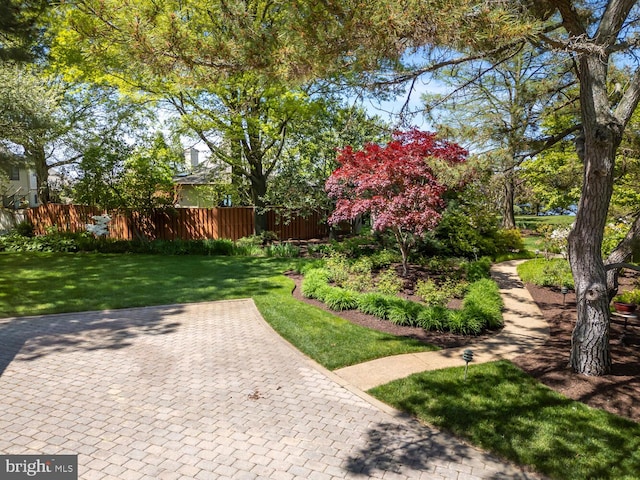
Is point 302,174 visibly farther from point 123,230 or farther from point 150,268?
point 123,230

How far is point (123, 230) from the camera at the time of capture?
1820 cm

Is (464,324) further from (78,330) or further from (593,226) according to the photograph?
(78,330)

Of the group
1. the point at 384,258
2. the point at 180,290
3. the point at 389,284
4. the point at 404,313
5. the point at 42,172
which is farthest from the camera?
the point at 42,172

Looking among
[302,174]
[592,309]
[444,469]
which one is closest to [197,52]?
[444,469]

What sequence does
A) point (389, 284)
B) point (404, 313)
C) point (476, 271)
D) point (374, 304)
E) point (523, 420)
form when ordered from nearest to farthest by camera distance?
1. point (523, 420)
2. point (404, 313)
3. point (374, 304)
4. point (389, 284)
5. point (476, 271)

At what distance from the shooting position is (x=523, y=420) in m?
4.23

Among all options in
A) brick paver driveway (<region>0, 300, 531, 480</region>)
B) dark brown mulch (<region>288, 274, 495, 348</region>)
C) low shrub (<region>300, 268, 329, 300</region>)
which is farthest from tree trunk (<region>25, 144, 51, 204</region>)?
dark brown mulch (<region>288, 274, 495, 348</region>)

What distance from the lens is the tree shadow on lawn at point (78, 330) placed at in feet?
19.8

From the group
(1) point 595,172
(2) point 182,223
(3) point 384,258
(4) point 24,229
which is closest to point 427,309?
(1) point 595,172

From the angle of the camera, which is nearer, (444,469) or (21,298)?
(444,469)

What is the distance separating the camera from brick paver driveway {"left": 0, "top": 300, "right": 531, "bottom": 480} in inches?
138

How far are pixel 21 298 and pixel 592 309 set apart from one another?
10.6 m

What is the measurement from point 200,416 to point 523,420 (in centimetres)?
341

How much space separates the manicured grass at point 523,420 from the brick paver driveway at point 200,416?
0.79ft
